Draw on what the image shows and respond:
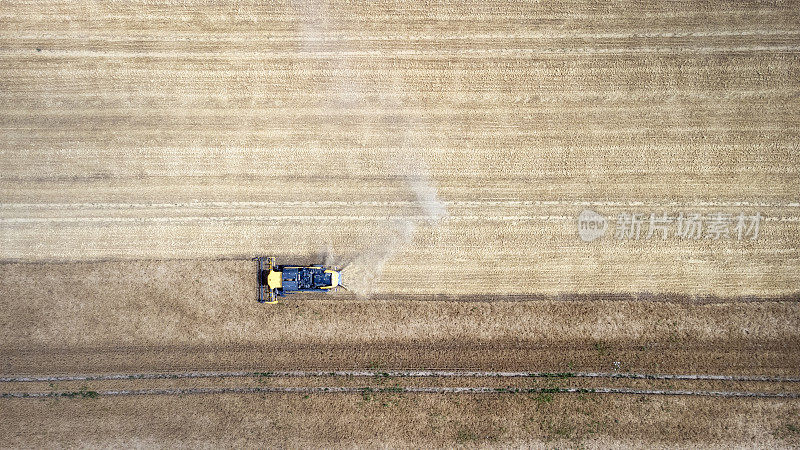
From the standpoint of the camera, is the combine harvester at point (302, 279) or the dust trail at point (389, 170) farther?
the dust trail at point (389, 170)

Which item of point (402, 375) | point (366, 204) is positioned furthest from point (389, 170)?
point (402, 375)

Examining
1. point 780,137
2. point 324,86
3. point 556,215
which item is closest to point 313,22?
point 324,86

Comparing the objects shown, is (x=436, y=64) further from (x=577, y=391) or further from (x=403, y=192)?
(x=577, y=391)

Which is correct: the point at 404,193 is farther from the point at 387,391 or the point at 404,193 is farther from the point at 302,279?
the point at 387,391
